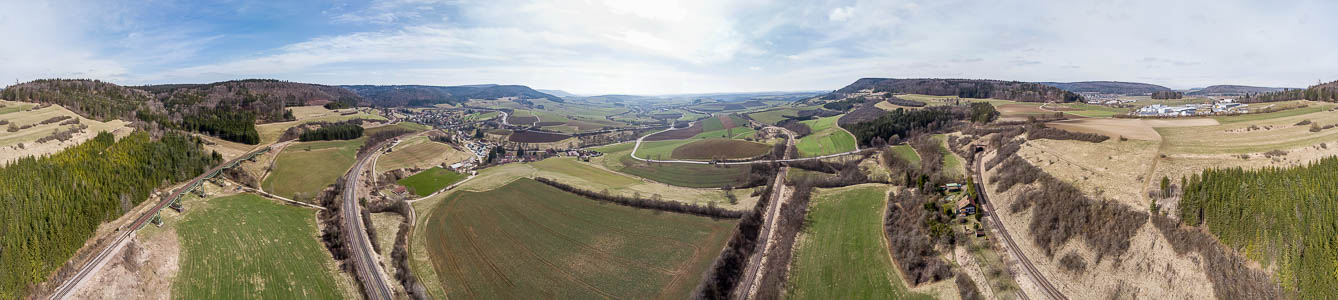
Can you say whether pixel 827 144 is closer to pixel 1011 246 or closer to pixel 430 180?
pixel 1011 246

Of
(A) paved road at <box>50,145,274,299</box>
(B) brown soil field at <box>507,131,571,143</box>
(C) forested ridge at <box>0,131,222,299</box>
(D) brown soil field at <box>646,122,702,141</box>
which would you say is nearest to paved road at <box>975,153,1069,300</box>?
(C) forested ridge at <box>0,131,222,299</box>

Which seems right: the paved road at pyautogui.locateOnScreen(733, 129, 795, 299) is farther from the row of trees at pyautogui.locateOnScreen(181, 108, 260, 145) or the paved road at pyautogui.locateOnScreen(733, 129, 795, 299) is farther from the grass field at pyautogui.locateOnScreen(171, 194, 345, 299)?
the row of trees at pyautogui.locateOnScreen(181, 108, 260, 145)

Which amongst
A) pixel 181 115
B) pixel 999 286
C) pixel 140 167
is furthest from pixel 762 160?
pixel 181 115

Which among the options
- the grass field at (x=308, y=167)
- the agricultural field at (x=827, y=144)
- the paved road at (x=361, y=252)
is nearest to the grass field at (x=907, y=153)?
the agricultural field at (x=827, y=144)

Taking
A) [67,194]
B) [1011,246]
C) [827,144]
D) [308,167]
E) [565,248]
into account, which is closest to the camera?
[1011,246]

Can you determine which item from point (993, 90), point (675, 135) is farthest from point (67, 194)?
point (993, 90)

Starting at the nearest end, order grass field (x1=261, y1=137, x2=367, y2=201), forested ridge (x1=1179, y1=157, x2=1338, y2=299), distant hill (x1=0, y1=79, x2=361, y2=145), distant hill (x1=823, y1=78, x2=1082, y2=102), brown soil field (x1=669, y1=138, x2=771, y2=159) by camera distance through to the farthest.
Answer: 1. forested ridge (x1=1179, y1=157, x2=1338, y2=299)
2. grass field (x1=261, y1=137, x2=367, y2=201)
3. distant hill (x1=0, y1=79, x2=361, y2=145)
4. brown soil field (x1=669, y1=138, x2=771, y2=159)
5. distant hill (x1=823, y1=78, x2=1082, y2=102)
